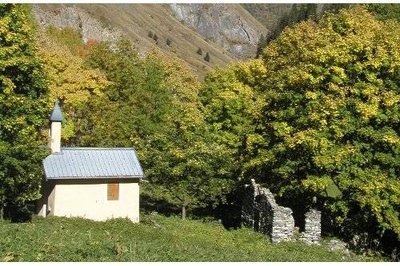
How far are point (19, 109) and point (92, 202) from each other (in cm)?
718

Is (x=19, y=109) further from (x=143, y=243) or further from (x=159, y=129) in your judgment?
(x=159, y=129)

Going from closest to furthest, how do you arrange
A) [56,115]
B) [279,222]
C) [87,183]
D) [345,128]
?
[345,128], [279,222], [87,183], [56,115]

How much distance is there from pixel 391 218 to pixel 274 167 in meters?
6.62

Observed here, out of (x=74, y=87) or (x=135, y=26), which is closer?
(x=74, y=87)

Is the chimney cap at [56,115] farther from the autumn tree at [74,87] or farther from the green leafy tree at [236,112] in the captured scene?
the green leafy tree at [236,112]

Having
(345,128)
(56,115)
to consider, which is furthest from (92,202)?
(345,128)

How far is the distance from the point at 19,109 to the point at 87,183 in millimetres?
6276

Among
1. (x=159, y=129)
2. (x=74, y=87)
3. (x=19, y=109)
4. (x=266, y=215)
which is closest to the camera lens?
(x=19, y=109)

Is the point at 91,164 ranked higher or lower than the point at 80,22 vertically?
lower

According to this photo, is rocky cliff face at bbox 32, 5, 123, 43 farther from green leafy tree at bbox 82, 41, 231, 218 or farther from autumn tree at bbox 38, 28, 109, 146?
autumn tree at bbox 38, 28, 109, 146

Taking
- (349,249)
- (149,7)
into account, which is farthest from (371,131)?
(149,7)

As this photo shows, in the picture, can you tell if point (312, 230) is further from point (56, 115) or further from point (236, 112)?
point (56, 115)

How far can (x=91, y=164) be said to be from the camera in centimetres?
3189

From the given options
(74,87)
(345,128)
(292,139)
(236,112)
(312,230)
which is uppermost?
(74,87)
